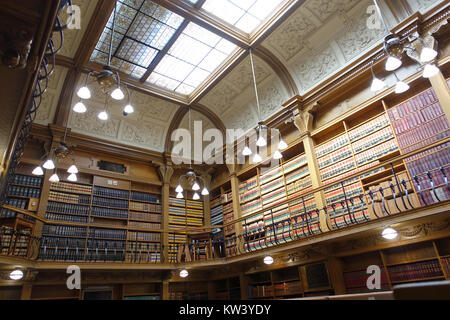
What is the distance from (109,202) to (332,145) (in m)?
5.18

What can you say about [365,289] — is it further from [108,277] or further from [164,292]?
[108,277]

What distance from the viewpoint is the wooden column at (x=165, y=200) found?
7.23 m

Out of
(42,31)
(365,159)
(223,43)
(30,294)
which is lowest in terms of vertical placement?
(30,294)

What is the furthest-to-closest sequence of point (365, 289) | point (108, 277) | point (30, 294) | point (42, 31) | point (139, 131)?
point (139, 131)
point (108, 277)
point (30, 294)
point (365, 289)
point (42, 31)

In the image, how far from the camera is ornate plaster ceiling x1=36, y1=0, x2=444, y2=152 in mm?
5562

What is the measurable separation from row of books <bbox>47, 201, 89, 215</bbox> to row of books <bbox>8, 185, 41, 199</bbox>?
31 cm

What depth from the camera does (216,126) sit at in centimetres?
845

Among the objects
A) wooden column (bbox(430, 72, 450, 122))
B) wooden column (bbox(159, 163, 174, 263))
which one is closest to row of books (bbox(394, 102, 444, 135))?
wooden column (bbox(430, 72, 450, 122))

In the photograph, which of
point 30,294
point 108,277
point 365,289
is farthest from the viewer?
point 108,277

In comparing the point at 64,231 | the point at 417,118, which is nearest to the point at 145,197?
the point at 64,231

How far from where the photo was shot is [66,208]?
6.48 meters

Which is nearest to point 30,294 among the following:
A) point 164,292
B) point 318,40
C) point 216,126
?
point 164,292

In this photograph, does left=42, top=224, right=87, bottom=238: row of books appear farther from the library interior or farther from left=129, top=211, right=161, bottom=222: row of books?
left=129, top=211, right=161, bottom=222: row of books

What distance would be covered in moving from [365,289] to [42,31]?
5.22 m
